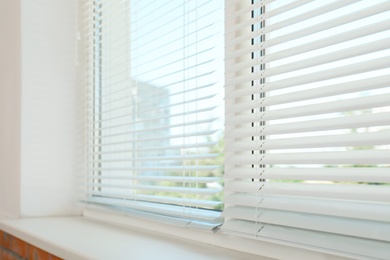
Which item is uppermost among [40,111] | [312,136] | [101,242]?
→ [40,111]

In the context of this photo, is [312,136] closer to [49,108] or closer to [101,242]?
[101,242]

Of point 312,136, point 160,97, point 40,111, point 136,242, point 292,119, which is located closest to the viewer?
point 312,136

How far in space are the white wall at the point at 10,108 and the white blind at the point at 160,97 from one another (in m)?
0.31

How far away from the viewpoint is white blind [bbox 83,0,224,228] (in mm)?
1348

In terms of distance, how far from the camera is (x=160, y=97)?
166 cm

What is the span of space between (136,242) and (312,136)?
0.67 m

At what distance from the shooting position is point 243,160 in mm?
1161

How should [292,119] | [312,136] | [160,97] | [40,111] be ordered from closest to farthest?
[312,136]
[292,119]
[160,97]
[40,111]

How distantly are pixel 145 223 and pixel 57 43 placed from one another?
1018 millimetres

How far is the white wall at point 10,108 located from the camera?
205cm

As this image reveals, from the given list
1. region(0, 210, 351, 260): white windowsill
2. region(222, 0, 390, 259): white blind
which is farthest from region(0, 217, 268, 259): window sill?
region(222, 0, 390, 259): white blind

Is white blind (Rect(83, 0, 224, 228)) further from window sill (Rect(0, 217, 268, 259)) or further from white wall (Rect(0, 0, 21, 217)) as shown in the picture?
white wall (Rect(0, 0, 21, 217))

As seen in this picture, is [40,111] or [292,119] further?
[40,111]

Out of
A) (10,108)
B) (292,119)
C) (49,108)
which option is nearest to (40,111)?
(49,108)
